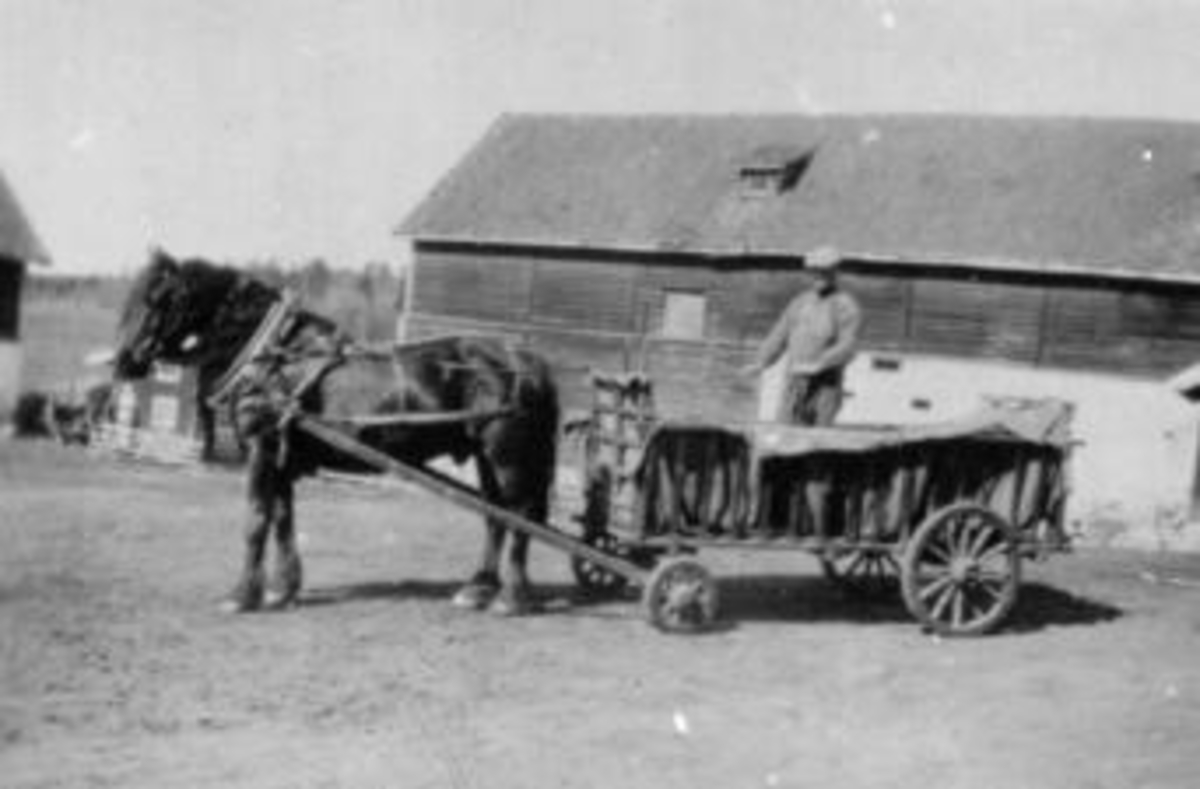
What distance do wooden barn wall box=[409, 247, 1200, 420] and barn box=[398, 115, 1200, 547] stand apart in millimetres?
35

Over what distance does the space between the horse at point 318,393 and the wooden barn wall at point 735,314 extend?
1121 cm

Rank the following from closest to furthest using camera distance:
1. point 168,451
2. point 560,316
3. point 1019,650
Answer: point 1019,650
point 168,451
point 560,316

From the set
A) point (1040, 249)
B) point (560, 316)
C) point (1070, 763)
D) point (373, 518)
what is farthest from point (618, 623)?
point (560, 316)

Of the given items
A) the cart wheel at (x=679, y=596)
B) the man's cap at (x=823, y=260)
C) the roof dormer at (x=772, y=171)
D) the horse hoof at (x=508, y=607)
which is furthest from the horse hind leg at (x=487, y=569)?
the roof dormer at (x=772, y=171)

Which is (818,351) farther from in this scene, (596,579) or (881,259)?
(881,259)

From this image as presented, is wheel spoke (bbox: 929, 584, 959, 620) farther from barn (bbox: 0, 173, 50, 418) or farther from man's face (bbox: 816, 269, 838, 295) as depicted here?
barn (bbox: 0, 173, 50, 418)

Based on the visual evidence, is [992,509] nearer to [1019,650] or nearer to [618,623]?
[1019,650]

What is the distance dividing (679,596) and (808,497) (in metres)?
1.12

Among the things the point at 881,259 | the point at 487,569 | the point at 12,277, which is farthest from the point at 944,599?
the point at 12,277

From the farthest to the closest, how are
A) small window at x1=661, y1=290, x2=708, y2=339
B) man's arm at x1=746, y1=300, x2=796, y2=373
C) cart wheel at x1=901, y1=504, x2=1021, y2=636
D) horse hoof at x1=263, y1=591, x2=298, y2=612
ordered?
small window at x1=661, y1=290, x2=708, y2=339 < man's arm at x1=746, y1=300, x2=796, y2=373 < cart wheel at x1=901, y1=504, x2=1021, y2=636 < horse hoof at x1=263, y1=591, x2=298, y2=612

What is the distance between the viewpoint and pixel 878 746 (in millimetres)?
6547

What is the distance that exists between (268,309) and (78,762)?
407 centimetres

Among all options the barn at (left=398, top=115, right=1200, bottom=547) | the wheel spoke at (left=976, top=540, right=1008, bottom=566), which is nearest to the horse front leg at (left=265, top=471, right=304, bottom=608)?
the wheel spoke at (left=976, top=540, right=1008, bottom=566)

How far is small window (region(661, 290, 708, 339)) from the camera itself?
81.6ft
